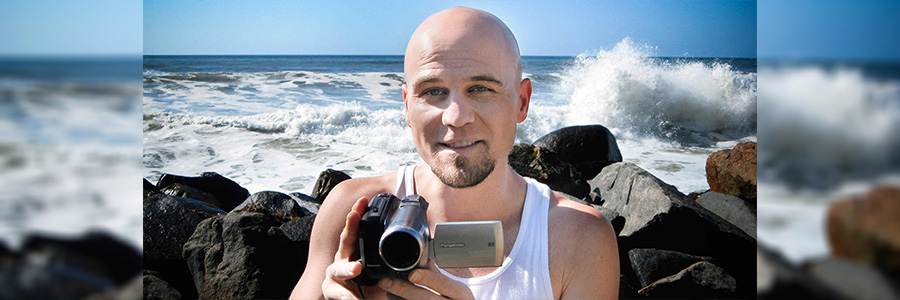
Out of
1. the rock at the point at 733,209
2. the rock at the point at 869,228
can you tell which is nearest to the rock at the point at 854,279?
the rock at the point at 869,228

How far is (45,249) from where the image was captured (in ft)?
2.91

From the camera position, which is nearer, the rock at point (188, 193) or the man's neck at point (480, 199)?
the man's neck at point (480, 199)

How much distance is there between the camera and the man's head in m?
1.72

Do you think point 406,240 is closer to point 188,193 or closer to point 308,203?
point 308,203

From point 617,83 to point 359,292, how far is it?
9.36 m

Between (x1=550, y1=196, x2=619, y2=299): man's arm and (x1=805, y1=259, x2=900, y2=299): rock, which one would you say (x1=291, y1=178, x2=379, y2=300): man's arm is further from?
(x1=805, y1=259, x2=900, y2=299): rock

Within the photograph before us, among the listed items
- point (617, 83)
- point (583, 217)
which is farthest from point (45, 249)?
point (617, 83)

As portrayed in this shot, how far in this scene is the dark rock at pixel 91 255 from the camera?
0.88 metres

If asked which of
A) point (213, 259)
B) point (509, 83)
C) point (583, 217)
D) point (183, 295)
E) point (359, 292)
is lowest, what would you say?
point (183, 295)

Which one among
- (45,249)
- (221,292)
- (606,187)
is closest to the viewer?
(45,249)

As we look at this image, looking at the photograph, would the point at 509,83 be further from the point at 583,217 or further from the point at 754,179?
the point at 754,179

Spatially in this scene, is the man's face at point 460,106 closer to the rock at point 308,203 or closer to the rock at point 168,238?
the rock at point 168,238

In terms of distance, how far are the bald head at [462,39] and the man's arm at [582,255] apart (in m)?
0.53

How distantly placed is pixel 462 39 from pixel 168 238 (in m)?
2.46
